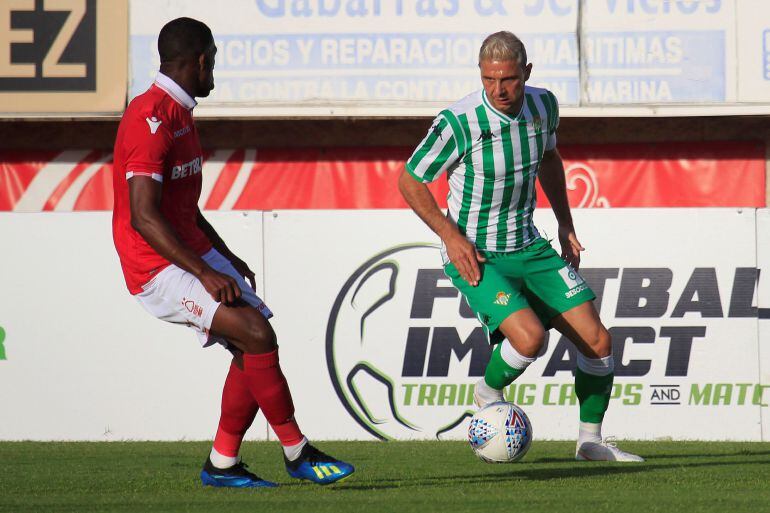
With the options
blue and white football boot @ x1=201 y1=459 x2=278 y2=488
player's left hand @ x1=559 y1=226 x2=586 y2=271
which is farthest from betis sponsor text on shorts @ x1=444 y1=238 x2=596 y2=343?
blue and white football boot @ x1=201 y1=459 x2=278 y2=488

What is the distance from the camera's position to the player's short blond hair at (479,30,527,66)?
586 centimetres

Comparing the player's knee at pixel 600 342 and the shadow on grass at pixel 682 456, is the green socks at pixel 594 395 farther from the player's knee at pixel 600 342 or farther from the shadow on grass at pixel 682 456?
the shadow on grass at pixel 682 456

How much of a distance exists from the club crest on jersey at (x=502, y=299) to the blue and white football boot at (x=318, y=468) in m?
1.23

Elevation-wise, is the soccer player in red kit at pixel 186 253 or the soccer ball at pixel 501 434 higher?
the soccer player in red kit at pixel 186 253

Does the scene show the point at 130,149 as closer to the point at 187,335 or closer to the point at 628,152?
the point at 187,335

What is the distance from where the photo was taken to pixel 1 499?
18.1 ft

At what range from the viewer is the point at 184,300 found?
5.16m

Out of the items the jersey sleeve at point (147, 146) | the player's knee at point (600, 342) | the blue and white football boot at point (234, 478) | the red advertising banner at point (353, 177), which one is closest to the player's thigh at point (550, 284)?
the player's knee at point (600, 342)

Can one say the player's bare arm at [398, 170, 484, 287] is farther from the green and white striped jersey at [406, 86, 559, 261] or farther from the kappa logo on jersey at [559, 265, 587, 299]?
the kappa logo on jersey at [559, 265, 587, 299]

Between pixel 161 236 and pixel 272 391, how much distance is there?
80 cm

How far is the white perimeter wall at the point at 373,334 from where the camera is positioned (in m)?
8.96

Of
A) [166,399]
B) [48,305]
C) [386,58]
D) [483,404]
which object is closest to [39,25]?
[386,58]

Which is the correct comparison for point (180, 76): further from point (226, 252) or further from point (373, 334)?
point (373, 334)

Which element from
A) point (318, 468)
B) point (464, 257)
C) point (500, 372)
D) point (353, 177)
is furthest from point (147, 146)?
point (353, 177)
